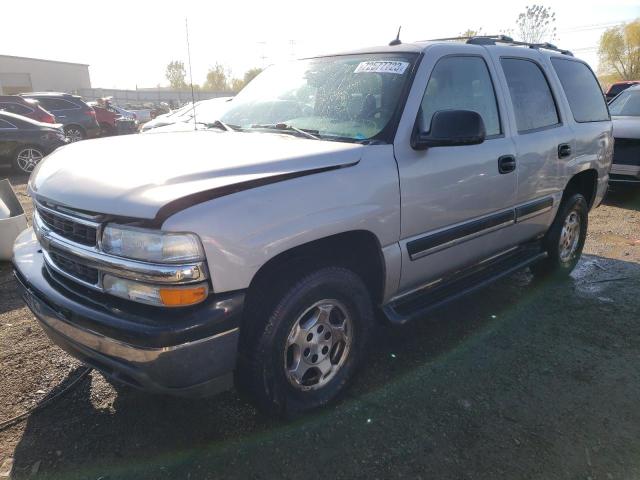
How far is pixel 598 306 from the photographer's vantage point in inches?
161

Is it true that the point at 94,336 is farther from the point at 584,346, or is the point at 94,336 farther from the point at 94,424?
the point at 584,346

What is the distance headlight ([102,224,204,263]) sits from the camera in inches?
75.2

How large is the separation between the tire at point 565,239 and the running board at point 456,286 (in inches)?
12.0

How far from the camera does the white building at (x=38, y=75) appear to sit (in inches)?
2078

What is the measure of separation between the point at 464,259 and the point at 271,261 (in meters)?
1.61

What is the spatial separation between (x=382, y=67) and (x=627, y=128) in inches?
263

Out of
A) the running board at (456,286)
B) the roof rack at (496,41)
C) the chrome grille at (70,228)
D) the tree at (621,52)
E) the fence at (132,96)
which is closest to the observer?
the chrome grille at (70,228)

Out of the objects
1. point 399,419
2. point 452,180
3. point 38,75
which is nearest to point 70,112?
point 452,180

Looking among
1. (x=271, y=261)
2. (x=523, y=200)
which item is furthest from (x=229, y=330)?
(x=523, y=200)

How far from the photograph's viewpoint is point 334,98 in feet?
9.84

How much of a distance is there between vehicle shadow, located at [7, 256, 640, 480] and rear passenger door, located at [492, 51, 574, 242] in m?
1.04

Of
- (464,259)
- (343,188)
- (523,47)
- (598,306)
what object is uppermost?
(523,47)

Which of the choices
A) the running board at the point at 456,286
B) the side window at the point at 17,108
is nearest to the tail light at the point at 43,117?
the side window at the point at 17,108

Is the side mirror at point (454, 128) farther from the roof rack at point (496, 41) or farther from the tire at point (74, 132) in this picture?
the tire at point (74, 132)
